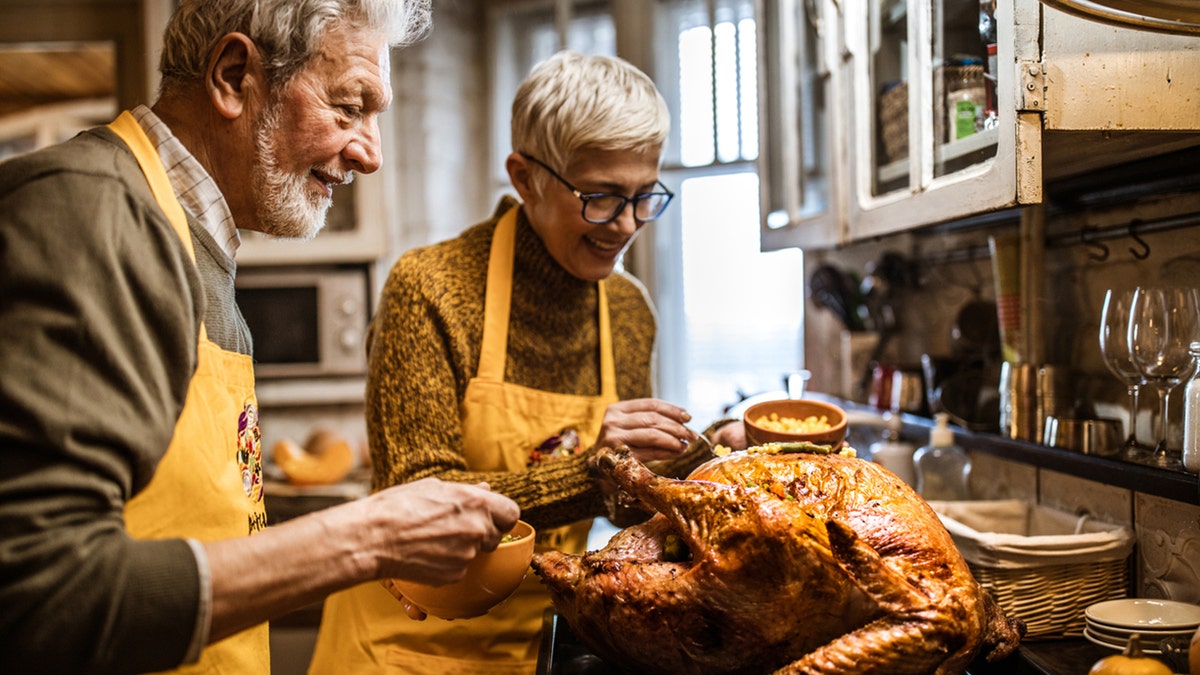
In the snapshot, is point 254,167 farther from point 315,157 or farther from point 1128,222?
point 1128,222

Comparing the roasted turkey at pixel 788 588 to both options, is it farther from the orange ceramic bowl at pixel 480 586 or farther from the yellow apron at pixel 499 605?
the yellow apron at pixel 499 605

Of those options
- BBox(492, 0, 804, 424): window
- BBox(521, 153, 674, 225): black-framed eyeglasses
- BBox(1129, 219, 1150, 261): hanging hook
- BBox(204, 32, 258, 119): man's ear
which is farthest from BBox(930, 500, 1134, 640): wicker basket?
BBox(492, 0, 804, 424): window

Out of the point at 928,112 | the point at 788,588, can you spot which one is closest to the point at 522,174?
the point at 928,112

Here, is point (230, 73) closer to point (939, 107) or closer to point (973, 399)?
point (939, 107)

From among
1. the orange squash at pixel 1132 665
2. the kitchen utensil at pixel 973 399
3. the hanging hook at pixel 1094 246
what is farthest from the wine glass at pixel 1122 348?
the orange squash at pixel 1132 665

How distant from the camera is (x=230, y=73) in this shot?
1071 mm

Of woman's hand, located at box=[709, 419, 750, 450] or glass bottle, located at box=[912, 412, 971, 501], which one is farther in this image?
glass bottle, located at box=[912, 412, 971, 501]

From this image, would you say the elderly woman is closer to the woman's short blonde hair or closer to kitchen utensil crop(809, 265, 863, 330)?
the woman's short blonde hair

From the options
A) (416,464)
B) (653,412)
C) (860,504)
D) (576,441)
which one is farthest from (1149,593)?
(416,464)

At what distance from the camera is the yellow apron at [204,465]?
947 millimetres

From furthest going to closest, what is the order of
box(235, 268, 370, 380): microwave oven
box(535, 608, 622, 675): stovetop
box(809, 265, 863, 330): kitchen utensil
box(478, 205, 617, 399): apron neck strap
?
1. box(235, 268, 370, 380): microwave oven
2. box(809, 265, 863, 330): kitchen utensil
3. box(478, 205, 617, 399): apron neck strap
4. box(535, 608, 622, 675): stovetop

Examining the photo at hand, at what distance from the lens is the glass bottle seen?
73.2 inches

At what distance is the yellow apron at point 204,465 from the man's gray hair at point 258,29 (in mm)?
92

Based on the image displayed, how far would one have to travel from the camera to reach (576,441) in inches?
66.2
